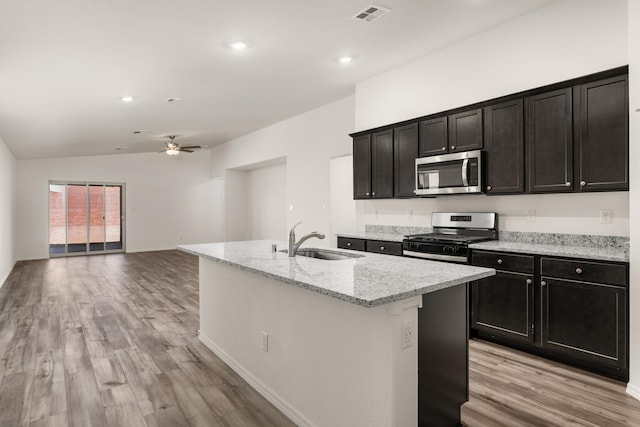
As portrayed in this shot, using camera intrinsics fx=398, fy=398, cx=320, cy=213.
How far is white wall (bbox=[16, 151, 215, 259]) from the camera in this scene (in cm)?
956

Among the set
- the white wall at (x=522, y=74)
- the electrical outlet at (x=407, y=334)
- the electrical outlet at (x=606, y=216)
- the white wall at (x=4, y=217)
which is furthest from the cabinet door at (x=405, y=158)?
the white wall at (x=4, y=217)

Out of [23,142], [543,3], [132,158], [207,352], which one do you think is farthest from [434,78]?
[132,158]

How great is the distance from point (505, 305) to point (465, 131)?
67.3 inches

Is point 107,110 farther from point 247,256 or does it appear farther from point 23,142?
point 247,256

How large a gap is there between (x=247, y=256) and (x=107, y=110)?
3.89m

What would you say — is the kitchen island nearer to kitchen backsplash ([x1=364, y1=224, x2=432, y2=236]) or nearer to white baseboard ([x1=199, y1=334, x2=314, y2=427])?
white baseboard ([x1=199, y1=334, x2=314, y2=427])

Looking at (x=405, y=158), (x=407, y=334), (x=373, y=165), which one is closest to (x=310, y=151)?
(x=373, y=165)

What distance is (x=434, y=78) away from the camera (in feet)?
14.5

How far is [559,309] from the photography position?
297 cm

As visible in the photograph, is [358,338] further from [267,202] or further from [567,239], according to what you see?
[267,202]

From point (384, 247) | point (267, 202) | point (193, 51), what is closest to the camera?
point (193, 51)

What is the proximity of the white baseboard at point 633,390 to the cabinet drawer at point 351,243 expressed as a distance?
271cm

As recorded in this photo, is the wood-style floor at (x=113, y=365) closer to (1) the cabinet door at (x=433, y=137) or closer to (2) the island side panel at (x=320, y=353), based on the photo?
(2) the island side panel at (x=320, y=353)

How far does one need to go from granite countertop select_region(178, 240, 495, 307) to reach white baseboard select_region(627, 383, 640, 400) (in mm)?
1382
